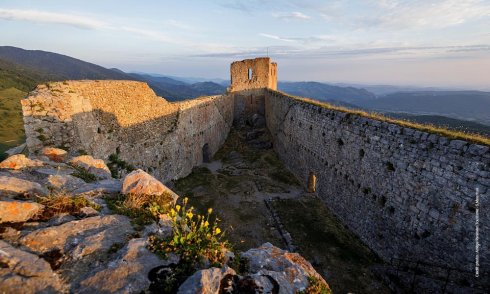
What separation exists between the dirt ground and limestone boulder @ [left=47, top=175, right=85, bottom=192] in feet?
19.1

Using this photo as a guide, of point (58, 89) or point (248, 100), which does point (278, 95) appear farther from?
point (58, 89)

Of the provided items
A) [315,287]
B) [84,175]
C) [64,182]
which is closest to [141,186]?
[64,182]

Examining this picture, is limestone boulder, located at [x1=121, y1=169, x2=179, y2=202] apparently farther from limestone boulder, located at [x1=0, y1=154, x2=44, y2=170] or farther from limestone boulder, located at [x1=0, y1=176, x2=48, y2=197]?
limestone boulder, located at [x1=0, y1=154, x2=44, y2=170]

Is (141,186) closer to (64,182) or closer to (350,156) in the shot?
(64,182)

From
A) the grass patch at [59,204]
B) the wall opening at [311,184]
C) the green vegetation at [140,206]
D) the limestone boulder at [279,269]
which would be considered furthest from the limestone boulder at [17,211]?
the wall opening at [311,184]

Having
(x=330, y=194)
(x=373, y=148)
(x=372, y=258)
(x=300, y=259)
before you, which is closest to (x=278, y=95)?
(x=330, y=194)

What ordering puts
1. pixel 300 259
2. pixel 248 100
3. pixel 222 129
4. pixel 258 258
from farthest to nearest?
pixel 248 100 → pixel 222 129 → pixel 300 259 → pixel 258 258

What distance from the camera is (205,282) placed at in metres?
4.09

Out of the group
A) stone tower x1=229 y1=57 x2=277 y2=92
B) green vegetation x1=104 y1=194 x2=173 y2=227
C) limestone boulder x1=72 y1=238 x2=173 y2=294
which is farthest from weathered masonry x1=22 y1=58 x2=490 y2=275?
stone tower x1=229 y1=57 x2=277 y2=92

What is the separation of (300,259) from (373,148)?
8787 millimetres

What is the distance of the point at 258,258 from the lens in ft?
18.5

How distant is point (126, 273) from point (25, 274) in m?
1.27

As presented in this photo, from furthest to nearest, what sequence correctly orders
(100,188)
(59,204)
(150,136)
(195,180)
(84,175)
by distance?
(195,180) < (150,136) < (84,175) < (100,188) < (59,204)

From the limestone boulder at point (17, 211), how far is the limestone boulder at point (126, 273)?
1977 millimetres
